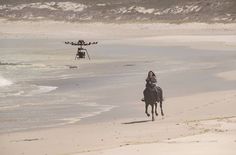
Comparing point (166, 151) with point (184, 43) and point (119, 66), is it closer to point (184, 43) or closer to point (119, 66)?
point (119, 66)

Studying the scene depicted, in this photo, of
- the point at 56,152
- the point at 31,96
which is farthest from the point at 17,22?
the point at 56,152

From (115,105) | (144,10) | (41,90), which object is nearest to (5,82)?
(41,90)

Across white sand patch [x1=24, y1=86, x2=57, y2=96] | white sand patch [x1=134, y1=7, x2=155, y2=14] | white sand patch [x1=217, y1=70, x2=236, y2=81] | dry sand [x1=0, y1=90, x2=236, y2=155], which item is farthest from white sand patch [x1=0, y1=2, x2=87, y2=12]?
dry sand [x1=0, y1=90, x2=236, y2=155]

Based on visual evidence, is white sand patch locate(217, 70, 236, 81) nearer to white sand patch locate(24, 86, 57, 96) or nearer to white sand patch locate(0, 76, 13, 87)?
white sand patch locate(24, 86, 57, 96)

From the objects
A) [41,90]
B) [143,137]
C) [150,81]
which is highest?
[150,81]

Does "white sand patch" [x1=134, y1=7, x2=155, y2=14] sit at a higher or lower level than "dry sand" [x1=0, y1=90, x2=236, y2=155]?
lower

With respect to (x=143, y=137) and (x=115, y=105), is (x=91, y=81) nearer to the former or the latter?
(x=115, y=105)

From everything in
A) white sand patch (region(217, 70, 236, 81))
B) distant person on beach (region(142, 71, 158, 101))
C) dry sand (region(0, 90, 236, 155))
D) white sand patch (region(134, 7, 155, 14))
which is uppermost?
distant person on beach (region(142, 71, 158, 101))

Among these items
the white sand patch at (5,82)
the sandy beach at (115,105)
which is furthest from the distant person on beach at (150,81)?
the white sand patch at (5,82)
